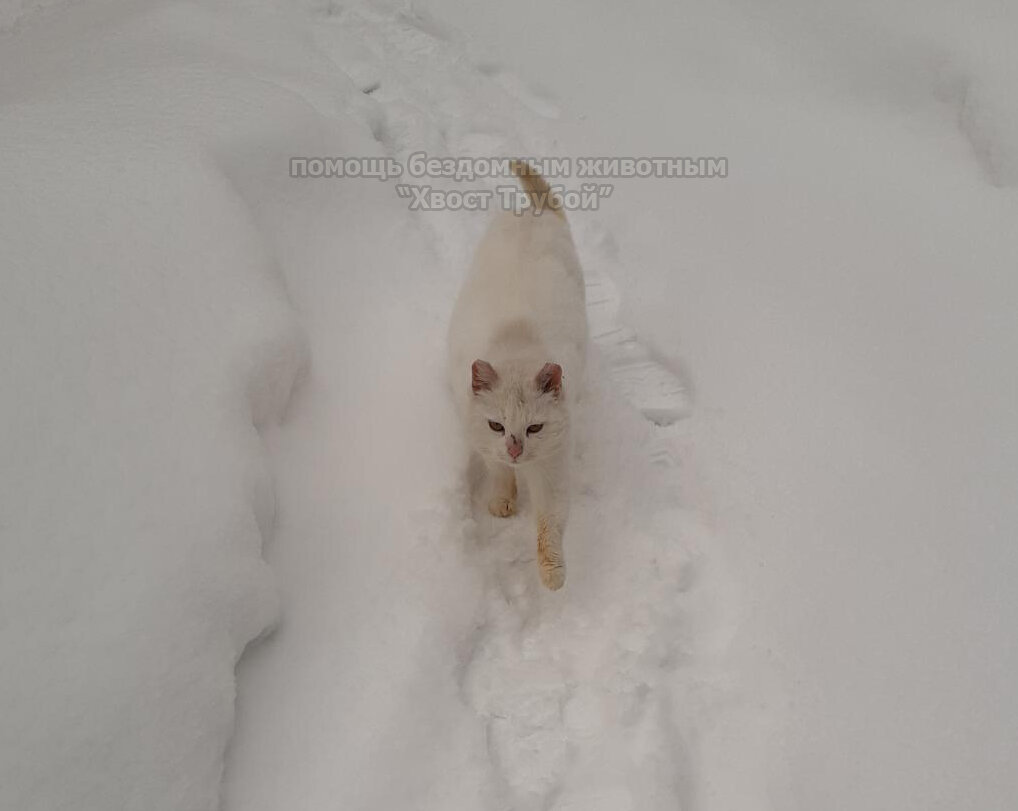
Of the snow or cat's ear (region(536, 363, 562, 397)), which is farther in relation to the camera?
cat's ear (region(536, 363, 562, 397))

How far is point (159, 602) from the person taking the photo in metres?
1.43

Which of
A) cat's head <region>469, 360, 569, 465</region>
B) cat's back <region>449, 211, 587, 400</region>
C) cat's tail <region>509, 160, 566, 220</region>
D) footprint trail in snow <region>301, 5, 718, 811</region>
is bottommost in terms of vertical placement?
footprint trail in snow <region>301, 5, 718, 811</region>

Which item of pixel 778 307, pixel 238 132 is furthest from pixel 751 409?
pixel 238 132

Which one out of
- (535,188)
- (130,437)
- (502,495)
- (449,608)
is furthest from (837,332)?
(130,437)

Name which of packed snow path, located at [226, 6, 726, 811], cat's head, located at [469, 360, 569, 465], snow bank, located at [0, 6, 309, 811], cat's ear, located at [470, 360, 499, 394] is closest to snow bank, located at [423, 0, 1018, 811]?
packed snow path, located at [226, 6, 726, 811]

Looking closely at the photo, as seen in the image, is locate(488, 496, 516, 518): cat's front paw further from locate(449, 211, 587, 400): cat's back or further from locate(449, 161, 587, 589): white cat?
locate(449, 211, 587, 400): cat's back

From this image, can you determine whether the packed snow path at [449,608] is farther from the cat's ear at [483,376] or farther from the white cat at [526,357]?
the cat's ear at [483,376]

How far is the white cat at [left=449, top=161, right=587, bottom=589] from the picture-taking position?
5.89ft

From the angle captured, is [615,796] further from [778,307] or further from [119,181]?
[119,181]

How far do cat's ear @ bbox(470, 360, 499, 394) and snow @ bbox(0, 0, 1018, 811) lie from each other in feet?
1.32

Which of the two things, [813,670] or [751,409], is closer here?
[813,670]

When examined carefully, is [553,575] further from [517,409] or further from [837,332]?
[837,332]

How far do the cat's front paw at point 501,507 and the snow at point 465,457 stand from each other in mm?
30

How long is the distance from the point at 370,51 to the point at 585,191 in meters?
1.34
